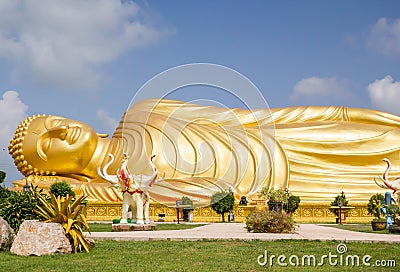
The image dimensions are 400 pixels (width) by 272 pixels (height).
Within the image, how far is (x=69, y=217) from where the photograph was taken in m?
6.57

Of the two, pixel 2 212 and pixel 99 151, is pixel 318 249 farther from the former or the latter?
pixel 99 151

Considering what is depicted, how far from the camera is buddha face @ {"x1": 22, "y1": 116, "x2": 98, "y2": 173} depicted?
17359mm

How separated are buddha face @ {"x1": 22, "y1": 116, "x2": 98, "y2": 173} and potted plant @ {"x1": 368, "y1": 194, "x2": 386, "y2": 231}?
9107 millimetres

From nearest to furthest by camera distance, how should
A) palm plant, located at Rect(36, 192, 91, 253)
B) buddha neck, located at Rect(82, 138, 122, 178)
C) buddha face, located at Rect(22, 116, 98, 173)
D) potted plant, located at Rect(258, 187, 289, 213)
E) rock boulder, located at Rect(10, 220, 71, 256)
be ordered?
rock boulder, located at Rect(10, 220, 71, 256), palm plant, located at Rect(36, 192, 91, 253), potted plant, located at Rect(258, 187, 289, 213), buddha face, located at Rect(22, 116, 98, 173), buddha neck, located at Rect(82, 138, 122, 178)

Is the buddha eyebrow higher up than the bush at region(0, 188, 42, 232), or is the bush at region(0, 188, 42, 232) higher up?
the buddha eyebrow

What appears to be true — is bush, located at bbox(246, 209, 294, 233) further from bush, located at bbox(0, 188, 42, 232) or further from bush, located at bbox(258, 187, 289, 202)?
bush, located at bbox(0, 188, 42, 232)

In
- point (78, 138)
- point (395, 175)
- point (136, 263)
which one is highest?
point (78, 138)

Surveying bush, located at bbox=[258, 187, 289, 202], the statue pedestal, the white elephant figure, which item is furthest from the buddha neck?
the statue pedestal

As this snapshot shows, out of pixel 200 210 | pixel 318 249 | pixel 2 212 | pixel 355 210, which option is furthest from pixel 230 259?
pixel 355 210

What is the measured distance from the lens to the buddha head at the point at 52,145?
1738 cm

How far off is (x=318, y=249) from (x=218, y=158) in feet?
33.7

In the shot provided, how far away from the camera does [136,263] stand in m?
5.41

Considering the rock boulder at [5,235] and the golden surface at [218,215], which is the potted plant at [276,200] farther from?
the rock boulder at [5,235]

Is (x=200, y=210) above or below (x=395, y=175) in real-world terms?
below
